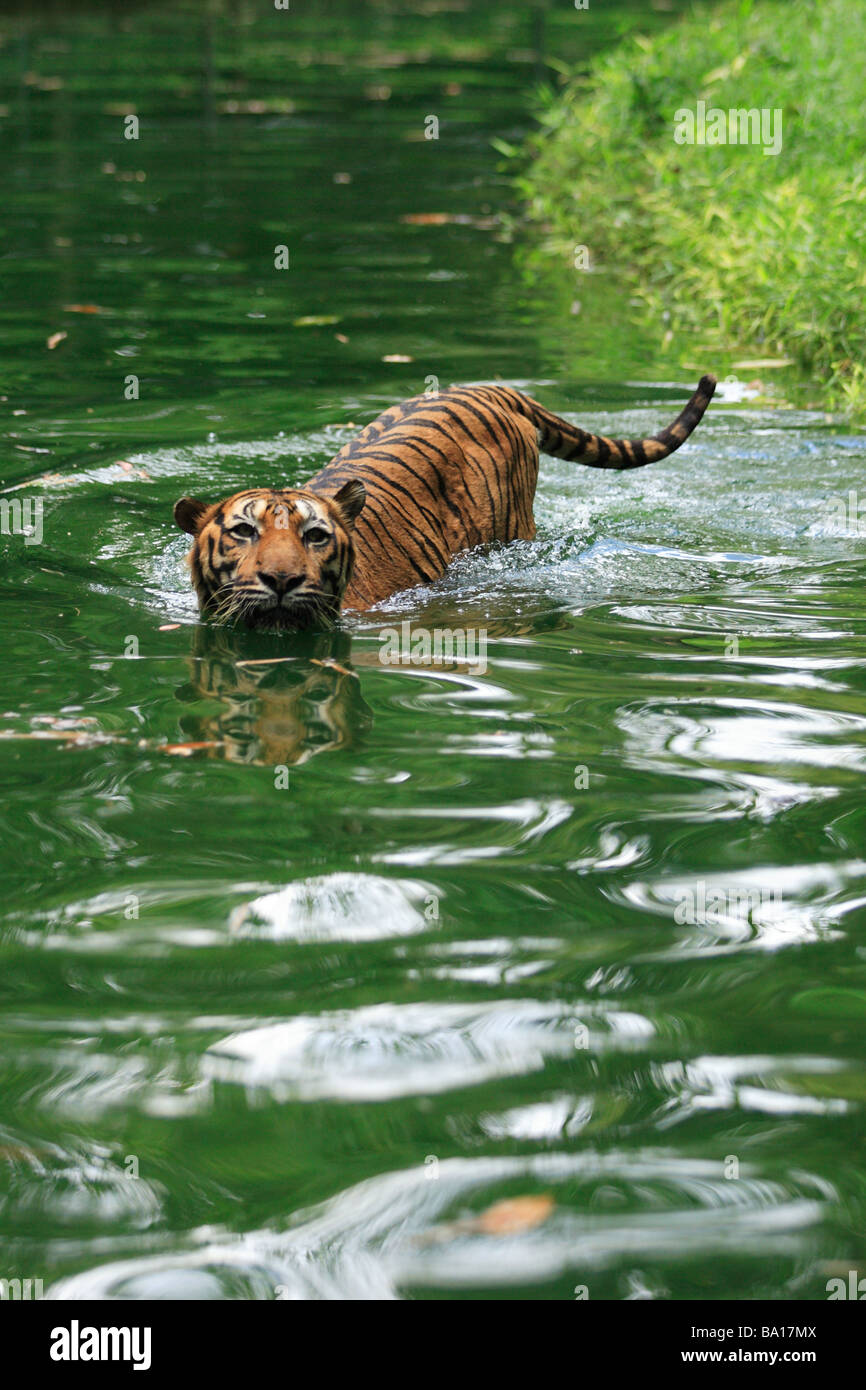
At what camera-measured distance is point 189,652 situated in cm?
488

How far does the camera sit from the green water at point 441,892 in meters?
2.37

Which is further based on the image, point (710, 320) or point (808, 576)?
point (710, 320)

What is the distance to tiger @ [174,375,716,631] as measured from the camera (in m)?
4.92

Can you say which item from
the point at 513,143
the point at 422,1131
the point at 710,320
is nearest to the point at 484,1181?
the point at 422,1131

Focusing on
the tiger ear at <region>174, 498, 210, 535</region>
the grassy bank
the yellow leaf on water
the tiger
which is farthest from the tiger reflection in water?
the grassy bank

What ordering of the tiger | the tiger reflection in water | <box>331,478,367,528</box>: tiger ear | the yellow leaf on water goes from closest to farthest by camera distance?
1. the yellow leaf on water
2. the tiger reflection in water
3. the tiger
4. <box>331,478,367,528</box>: tiger ear

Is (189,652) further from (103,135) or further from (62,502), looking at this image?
(103,135)

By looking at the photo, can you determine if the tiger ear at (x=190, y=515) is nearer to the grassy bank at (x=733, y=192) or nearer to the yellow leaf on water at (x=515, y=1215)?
the yellow leaf on water at (x=515, y=1215)

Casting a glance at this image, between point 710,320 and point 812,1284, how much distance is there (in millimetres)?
8363

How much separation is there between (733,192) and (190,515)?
6.36 m

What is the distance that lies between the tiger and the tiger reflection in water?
0.14 metres

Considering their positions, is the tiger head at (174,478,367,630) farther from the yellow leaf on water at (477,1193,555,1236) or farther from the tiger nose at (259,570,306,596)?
the yellow leaf on water at (477,1193,555,1236)

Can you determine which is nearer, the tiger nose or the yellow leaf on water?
the yellow leaf on water

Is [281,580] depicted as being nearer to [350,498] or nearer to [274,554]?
[274,554]
